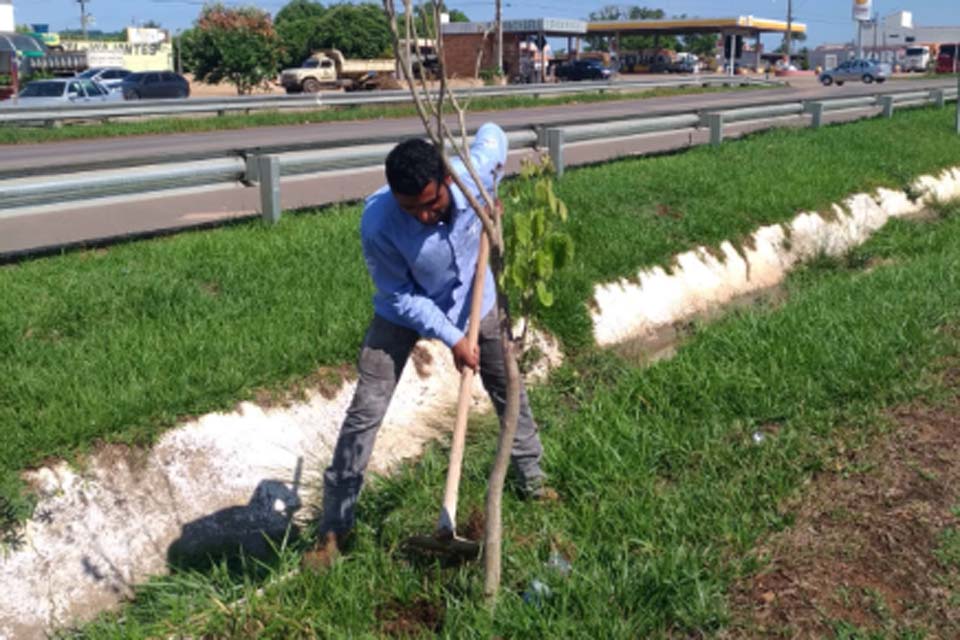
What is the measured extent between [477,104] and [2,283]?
1000 inches

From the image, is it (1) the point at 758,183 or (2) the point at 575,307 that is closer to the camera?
(2) the point at 575,307

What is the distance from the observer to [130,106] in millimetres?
24422

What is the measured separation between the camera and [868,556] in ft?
12.6

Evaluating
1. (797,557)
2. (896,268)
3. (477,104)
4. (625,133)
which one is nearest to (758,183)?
(625,133)

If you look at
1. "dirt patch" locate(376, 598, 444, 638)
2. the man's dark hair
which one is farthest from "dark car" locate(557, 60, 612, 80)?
"dirt patch" locate(376, 598, 444, 638)

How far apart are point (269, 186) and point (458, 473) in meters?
4.98

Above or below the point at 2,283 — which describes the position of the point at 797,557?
below

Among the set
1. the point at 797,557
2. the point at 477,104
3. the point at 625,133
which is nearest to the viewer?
the point at 797,557

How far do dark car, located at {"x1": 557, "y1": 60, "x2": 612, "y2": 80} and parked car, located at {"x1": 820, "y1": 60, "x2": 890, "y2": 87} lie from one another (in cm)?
1319

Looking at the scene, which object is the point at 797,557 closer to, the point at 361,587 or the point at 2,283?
A: the point at 361,587

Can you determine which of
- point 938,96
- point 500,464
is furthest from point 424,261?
point 938,96

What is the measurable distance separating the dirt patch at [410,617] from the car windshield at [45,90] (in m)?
29.3

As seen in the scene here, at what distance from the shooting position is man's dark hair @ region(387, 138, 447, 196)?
367 cm

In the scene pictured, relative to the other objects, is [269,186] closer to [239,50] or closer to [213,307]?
[213,307]
